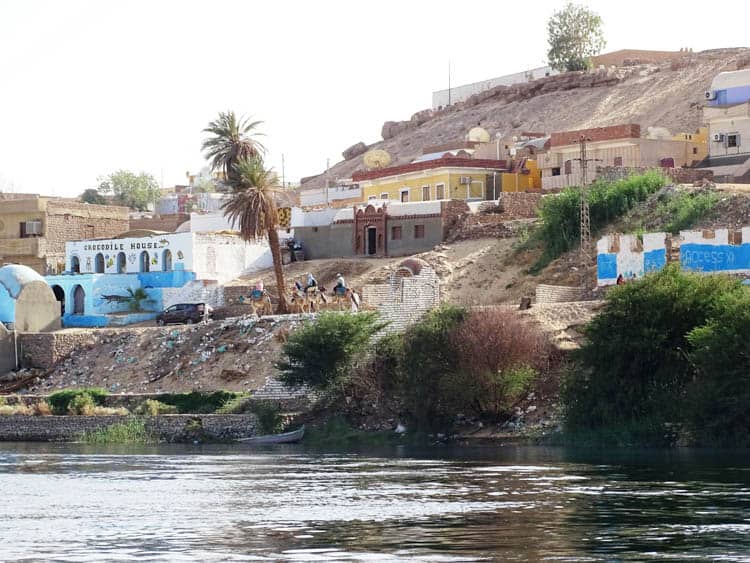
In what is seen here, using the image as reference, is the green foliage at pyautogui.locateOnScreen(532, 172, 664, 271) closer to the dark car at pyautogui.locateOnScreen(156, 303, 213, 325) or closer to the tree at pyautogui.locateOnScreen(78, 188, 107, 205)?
the dark car at pyautogui.locateOnScreen(156, 303, 213, 325)

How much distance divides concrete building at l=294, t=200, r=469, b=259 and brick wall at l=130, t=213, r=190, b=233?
13161 millimetres

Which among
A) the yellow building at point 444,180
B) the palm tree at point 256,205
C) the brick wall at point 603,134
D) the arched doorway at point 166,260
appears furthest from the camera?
the brick wall at point 603,134

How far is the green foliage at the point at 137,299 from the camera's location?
61.3 meters

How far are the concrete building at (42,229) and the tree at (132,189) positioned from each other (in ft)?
107

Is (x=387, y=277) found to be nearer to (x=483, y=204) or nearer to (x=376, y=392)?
(x=483, y=204)

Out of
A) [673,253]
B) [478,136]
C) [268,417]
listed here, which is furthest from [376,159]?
[268,417]

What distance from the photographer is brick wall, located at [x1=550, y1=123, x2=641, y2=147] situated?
6575 cm

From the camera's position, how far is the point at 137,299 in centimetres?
6156

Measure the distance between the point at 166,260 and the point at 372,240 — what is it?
8.29 meters

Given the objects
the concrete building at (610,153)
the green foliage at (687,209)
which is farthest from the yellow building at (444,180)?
the green foliage at (687,209)

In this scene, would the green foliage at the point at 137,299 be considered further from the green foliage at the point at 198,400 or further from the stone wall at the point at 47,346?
the green foliage at the point at 198,400

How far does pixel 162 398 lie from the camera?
45250 millimetres

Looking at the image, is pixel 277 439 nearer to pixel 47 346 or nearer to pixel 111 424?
pixel 111 424

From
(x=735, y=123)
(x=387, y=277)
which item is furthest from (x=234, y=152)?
(x=735, y=123)
